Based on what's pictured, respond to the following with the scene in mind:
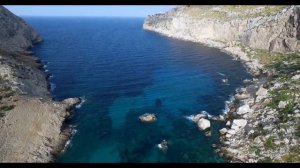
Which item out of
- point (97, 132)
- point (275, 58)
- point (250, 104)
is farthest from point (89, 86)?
point (275, 58)

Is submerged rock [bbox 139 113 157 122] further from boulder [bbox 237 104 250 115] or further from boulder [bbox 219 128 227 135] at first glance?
boulder [bbox 237 104 250 115]

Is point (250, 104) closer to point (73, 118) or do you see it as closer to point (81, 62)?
point (73, 118)

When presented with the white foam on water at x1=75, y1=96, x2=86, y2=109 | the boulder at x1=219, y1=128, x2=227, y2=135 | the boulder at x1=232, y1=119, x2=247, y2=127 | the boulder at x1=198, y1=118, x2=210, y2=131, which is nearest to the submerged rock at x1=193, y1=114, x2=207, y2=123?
the boulder at x1=198, y1=118, x2=210, y2=131

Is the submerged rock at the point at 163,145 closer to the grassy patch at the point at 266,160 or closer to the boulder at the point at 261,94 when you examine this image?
the grassy patch at the point at 266,160

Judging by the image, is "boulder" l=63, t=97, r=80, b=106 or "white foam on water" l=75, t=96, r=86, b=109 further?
"white foam on water" l=75, t=96, r=86, b=109

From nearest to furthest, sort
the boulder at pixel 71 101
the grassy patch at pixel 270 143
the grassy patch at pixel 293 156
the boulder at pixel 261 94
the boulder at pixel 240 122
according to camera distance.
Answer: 1. the grassy patch at pixel 293 156
2. the grassy patch at pixel 270 143
3. the boulder at pixel 240 122
4. the boulder at pixel 261 94
5. the boulder at pixel 71 101

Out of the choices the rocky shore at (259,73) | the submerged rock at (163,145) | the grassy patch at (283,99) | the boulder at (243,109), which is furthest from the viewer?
the boulder at (243,109)

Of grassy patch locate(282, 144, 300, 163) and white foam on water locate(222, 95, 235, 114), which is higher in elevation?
grassy patch locate(282, 144, 300, 163)

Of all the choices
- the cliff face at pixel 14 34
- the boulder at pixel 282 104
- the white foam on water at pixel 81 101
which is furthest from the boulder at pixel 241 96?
the cliff face at pixel 14 34

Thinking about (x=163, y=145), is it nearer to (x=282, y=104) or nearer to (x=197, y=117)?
(x=197, y=117)
